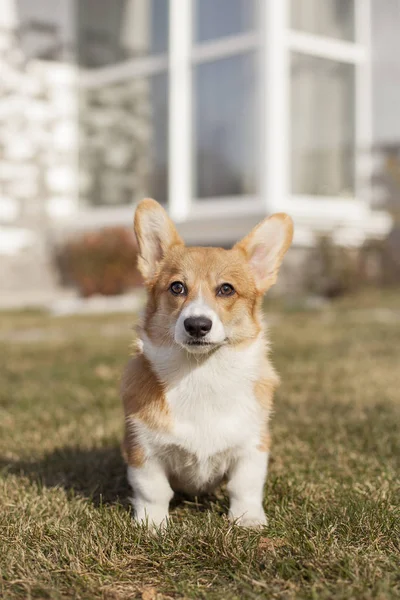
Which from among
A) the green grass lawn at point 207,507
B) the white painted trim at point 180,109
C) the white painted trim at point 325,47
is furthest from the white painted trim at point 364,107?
the green grass lawn at point 207,507

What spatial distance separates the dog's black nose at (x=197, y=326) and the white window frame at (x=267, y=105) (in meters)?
7.20

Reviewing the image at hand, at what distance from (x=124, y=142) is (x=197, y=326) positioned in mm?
9872

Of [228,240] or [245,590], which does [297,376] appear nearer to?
[245,590]

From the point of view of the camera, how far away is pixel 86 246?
10.5 meters

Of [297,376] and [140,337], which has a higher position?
[140,337]

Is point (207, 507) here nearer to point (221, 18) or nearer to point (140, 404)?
point (140, 404)

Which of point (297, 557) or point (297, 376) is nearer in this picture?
point (297, 557)

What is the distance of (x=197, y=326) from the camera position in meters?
2.23

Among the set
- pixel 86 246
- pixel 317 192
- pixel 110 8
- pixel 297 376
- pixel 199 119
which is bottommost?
pixel 297 376

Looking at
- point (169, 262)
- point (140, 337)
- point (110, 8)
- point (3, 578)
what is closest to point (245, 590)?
point (3, 578)

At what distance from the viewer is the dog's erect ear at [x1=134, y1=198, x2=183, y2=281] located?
2605mm

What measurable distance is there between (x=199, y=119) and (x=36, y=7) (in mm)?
3396

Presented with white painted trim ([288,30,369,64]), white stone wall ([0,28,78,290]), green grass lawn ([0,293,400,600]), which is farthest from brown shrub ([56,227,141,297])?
Result: green grass lawn ([0,293,400,600])

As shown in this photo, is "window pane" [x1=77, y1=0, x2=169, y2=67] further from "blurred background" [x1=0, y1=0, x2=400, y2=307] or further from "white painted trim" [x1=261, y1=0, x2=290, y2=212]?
"white painted trim" [x1=261, y1=0, x2=290, y2=212]
